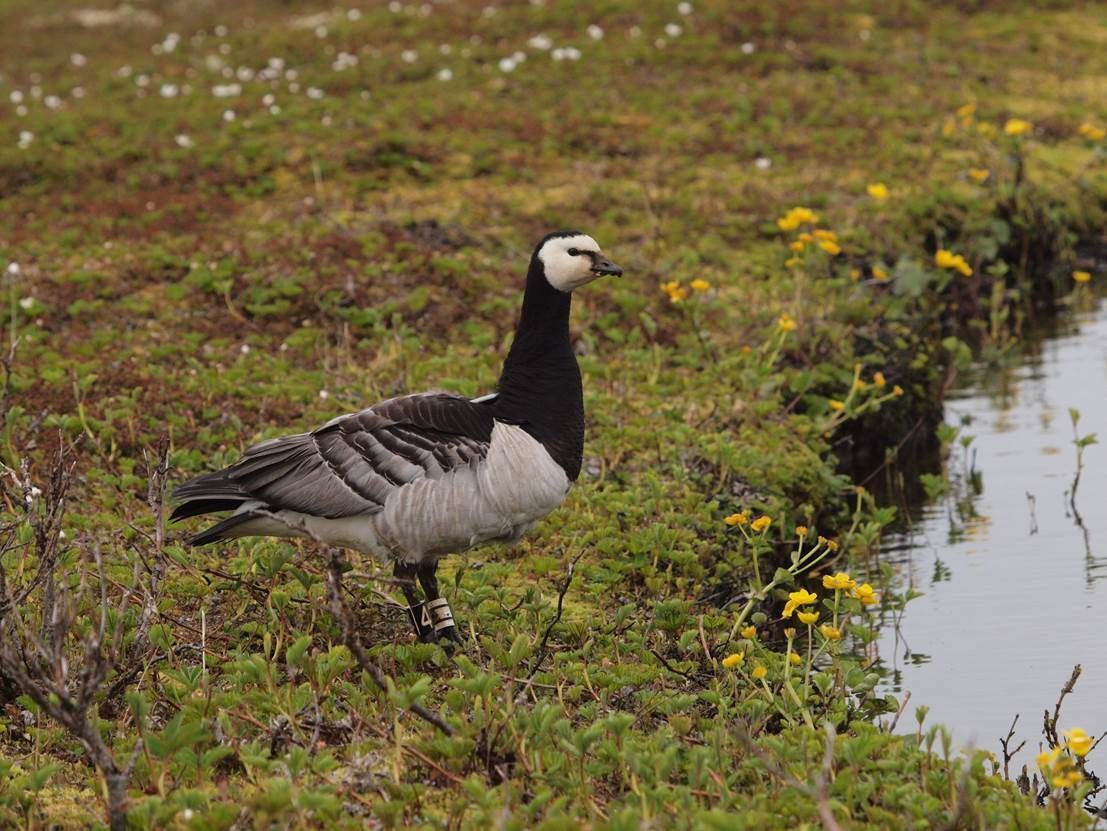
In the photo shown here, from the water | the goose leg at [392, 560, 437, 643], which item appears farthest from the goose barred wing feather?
the water

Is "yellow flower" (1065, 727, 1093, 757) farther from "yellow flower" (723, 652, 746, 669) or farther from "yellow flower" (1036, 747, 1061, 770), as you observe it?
"yellow flower" (723, 652, 746, 669)

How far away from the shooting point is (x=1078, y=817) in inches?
225

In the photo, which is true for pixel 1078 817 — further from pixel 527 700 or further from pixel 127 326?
pixel 127 326

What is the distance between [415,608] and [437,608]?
0.12 m

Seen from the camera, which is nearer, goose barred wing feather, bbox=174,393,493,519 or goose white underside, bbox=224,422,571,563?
goose white underside, bbox=224,422,571,563

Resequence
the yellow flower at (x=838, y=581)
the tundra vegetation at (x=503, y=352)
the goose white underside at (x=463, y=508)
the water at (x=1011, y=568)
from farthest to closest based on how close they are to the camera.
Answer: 1. the water at (x=1011, y=568)
2. the goose white underside at (x=463, y=508)
3. the yellow flower at (x=838, y=581)
4. the tundra vegetation at (x=503, y=352)

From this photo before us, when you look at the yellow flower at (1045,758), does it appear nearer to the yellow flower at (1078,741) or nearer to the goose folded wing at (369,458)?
the yellow flower at (1078,741)

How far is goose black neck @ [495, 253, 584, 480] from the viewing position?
24.6 feet

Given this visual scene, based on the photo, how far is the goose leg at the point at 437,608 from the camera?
7.37m

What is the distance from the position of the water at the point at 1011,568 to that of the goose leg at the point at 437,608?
2343mm

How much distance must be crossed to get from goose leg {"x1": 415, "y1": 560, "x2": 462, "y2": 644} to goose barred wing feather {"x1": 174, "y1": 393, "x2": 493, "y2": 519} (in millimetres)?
439

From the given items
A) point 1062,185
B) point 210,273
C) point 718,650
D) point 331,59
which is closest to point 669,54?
point 331,59

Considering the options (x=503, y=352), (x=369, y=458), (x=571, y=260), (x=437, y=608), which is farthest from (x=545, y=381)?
(x=503, y=352)

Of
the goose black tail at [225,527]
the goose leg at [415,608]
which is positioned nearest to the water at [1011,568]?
the goose leg at [415,608]
